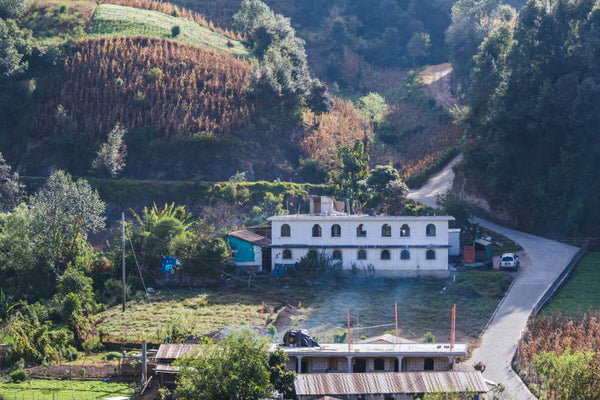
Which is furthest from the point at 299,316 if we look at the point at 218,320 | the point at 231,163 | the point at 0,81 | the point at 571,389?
the point at 0,81

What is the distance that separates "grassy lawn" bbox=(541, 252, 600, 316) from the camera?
42938mm

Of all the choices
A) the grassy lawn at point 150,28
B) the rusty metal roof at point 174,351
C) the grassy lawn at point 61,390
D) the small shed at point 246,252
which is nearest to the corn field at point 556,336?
the rusty metal roof at point 174,351

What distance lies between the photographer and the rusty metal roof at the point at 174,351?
3416 centimetres

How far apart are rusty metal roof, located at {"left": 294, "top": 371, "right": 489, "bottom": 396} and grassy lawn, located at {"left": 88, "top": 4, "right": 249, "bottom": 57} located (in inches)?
1981

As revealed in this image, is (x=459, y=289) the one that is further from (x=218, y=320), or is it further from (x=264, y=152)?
(x=264, y=152)

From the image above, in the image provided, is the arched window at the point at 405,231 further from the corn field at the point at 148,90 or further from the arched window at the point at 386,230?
the corn field at the point at 148,90

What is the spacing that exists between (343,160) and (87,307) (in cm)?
2495

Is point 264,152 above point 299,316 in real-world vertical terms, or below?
above

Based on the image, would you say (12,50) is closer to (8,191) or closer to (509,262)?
(8,191)

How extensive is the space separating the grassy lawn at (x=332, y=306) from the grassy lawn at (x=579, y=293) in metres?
2.95

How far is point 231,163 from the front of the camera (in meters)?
64.9

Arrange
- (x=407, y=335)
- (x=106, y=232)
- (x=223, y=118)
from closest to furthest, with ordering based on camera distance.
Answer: (x=407, y=335) → (x=106, y=232) → (x=223, y=118)

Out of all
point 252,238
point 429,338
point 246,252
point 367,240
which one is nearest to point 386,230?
point 367,240

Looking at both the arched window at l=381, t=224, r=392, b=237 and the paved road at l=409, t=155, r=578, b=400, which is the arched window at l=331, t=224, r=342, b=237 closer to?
the arched window at l=381, t=224, r=392, b=237
